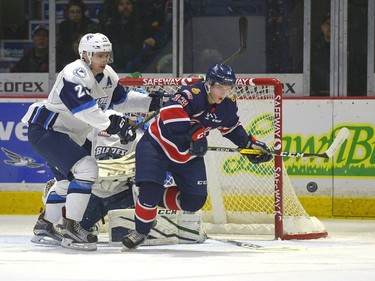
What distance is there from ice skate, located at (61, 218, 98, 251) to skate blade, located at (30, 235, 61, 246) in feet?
0.94

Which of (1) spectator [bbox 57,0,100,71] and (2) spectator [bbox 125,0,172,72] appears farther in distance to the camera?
(1) spectator [bbox 57,0,100,71]

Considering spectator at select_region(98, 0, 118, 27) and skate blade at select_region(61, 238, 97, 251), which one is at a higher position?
spectator at select_region(98, 0, 118, 27)

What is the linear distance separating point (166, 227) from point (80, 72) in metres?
1.06

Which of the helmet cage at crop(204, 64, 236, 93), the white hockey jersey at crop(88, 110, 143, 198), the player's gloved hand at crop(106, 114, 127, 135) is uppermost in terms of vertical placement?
the helmet cage at crop(204, 64, 236, 93)

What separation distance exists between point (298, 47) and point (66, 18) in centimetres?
182

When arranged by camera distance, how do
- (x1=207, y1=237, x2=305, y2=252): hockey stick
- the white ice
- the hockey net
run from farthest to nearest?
the hockey net < (x1=207, y1=237, x2=305, y2=252): hockey stick < the white ice

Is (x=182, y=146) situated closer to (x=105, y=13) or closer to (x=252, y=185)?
(x=252, y=185)

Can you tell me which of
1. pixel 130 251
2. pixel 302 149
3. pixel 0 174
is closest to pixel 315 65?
pixel 302 149

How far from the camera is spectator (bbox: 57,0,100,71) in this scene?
31.3 feet

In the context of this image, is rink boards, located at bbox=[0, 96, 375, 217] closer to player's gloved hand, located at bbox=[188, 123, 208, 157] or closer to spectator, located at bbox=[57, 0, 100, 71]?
spectator, located at bbox=[57, 0, 100, 71]

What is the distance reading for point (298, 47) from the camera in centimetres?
916

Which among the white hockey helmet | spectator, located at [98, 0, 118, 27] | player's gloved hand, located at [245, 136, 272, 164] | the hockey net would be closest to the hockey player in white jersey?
the white hockey helmet

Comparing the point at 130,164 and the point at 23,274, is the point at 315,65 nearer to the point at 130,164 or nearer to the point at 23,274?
the point at 130,164

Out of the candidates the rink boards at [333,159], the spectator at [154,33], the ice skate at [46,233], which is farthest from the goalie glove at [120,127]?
the spectator at [154,33]
